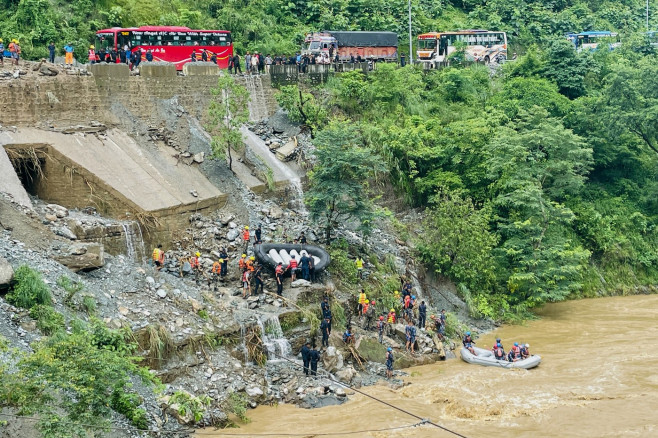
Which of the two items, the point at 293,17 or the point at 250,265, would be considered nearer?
the point at 250,265

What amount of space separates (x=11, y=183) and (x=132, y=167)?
433cm

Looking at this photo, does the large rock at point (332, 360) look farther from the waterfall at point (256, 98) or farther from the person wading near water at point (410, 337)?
the waterfall at point (256, 98)

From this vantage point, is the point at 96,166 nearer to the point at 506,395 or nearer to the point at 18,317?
the point at 18,317

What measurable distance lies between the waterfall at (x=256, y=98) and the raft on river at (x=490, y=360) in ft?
47.3

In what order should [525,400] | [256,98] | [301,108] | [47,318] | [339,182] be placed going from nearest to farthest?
[47,318], [525,400], [339,182], [301,108], [256,98]

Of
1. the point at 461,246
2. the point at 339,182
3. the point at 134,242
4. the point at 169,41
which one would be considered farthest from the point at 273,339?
the point at 169,41

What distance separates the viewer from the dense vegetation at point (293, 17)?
3744 centimetres

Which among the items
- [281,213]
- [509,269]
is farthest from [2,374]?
[509,269]

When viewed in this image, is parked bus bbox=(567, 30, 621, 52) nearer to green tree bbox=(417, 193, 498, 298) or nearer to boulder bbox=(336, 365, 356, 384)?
green tree bbox=(417, 193, 498, 298)

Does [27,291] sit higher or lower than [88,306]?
higher

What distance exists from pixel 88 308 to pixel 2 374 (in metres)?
5.42

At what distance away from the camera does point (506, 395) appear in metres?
22.2

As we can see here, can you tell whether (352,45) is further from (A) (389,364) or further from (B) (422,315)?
(A) (389,364)

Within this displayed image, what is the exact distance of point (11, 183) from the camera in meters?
24.4
